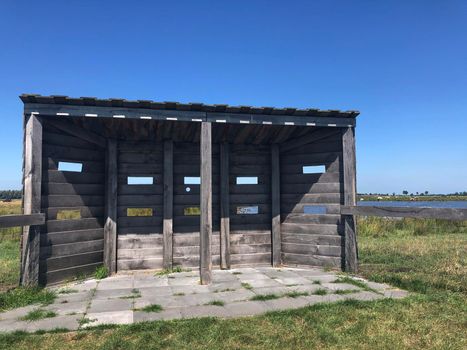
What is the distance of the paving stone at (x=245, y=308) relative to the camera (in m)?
4.95

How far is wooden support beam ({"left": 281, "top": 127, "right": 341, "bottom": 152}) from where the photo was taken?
8219mm

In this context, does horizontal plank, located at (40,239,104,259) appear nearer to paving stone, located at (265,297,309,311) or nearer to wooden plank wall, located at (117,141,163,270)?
wooden plank wall, located at (117,141,163,270)

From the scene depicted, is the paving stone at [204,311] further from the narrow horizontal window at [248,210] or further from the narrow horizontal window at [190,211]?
the narrow horizontal window at [248,210]

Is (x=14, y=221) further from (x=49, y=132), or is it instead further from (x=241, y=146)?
(x=241, y=146)

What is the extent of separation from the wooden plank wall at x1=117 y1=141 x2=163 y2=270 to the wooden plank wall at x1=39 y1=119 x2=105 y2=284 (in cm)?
43

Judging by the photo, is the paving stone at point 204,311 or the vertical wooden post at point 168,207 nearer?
the paving stone at point 204,311

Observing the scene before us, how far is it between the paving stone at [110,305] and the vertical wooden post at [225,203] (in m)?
3.23

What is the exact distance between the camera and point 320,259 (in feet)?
27.1

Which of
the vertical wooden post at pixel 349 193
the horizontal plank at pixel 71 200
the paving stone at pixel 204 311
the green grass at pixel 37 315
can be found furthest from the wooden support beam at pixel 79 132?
the vertical wooden post at pixel 349 193

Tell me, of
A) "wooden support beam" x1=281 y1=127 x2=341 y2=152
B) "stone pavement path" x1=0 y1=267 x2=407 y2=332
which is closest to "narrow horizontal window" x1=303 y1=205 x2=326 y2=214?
"stone pavement path" x1=0 y1=267 x2=407 y2=332

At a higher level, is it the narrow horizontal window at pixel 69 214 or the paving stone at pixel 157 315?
the narrow horizontal window at pixel 69 214

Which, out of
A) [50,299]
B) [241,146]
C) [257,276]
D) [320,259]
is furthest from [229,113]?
[50,299]

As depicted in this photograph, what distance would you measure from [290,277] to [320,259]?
4.08ft

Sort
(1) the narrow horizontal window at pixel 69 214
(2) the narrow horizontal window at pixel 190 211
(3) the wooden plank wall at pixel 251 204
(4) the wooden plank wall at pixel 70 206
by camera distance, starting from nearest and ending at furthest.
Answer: (4) the wooden plank wall at pixel 70 206
(1) the narrow horizontal window at pixel 69 214
(2) the narrow horizontal window at pixel 190 211
(3) the wooden plank wall at pixel 251 204
